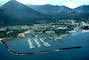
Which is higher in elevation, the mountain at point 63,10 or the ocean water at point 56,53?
the mountain at point 63,10

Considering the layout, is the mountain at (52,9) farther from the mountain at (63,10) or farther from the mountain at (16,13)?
the mountain at (16,13)

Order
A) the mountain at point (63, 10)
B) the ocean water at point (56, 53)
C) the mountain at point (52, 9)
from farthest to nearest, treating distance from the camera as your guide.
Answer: the mountain at point (52, 9) → the mountain at point (63, 10) → the ocean water at point (56, 53)

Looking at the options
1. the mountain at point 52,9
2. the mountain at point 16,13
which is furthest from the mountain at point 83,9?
the mountain at point 16,13

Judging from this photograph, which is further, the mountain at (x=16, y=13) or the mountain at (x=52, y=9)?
the mountain at (x=52, y=9)

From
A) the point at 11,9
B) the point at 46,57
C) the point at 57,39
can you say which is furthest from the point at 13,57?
the point at 11,9

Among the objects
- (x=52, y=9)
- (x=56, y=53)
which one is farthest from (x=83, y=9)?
(x=56, y=53)

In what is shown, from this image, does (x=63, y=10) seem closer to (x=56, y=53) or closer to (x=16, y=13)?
(x=16, y=13)

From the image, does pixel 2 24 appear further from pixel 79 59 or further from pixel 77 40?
pixel 79 59

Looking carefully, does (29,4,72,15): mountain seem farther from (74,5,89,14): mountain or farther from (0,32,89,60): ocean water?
(0,32,89,60): ocean water
